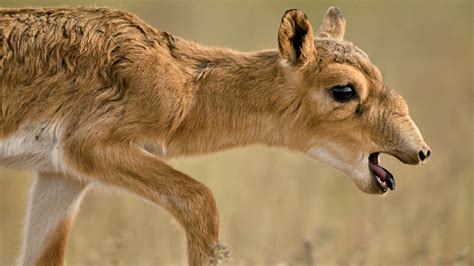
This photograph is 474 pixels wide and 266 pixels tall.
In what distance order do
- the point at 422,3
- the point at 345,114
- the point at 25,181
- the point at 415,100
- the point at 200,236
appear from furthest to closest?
the point at 422,3 → the point at 415,100 → the point at 25,181 → the point at 345,114 → the point at 200,236

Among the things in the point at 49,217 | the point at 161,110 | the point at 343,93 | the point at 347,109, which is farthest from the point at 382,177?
the point at 49,217

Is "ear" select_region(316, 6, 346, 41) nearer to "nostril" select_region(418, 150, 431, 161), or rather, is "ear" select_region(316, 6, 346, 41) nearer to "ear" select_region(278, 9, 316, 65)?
"ear" select_region(278, 9, 316, 65)

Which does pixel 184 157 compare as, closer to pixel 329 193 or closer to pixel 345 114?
pixel 345 114

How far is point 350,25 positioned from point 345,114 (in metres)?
16.0

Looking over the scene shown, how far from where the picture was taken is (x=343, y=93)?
1056 cm

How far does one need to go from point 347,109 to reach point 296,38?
74 centimetres

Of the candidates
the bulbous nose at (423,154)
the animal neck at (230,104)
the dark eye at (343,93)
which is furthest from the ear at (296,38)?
the bulbous nose at (423,154)

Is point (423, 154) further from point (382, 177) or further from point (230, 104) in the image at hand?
point (230, 104)

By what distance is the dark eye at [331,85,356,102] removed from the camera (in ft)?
34.6

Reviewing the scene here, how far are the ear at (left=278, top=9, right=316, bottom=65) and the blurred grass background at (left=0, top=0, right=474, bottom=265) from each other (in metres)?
1.22

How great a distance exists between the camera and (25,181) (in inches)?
648

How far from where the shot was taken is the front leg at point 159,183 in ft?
32.1

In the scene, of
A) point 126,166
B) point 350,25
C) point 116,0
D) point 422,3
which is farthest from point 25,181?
point 422,3

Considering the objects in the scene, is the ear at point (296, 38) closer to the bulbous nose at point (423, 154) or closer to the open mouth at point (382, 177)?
the open mouth at point (382, 177)
